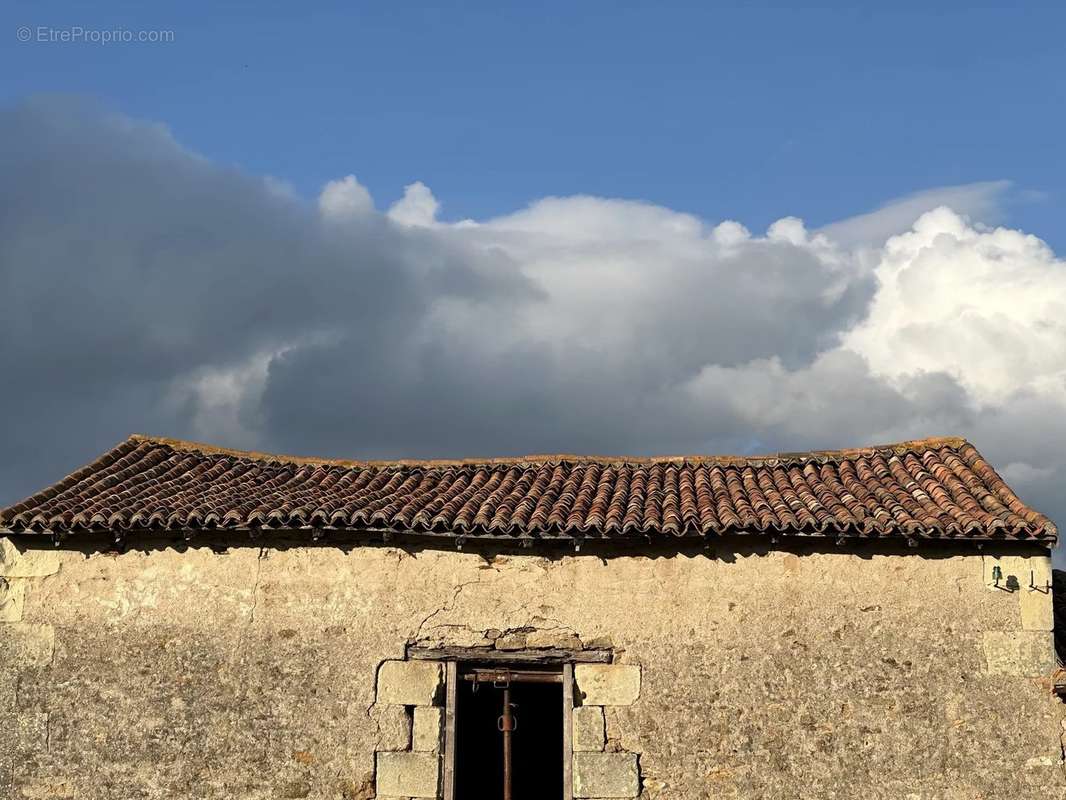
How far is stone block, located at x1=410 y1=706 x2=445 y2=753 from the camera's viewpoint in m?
10.5

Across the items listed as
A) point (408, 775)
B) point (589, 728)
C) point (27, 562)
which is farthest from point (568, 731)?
point (27, 562)

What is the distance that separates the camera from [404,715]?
1058 cm

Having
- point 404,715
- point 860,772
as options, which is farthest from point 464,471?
point 860,772

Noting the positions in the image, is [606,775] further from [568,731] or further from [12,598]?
[12,598]

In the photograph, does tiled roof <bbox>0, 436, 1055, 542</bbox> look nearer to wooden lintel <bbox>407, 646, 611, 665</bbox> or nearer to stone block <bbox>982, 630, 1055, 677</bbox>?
stone block <bbox>982, 630, 1055, 677</bbox>

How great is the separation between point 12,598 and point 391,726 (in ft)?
12.7

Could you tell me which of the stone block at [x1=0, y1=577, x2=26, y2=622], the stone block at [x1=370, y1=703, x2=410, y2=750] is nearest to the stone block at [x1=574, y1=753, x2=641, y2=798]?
the stone block at [x1=370, y1=703, x2=410, y2=750]

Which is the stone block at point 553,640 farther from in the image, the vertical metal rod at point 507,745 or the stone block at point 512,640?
the vertical metal rod at point 507,745

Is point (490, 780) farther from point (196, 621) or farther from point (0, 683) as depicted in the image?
point (0, 683)

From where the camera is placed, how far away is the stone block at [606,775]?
33.6 ft

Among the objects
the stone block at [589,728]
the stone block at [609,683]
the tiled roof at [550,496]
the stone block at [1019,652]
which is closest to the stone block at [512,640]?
the stone block at [609,683]

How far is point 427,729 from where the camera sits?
10539mm

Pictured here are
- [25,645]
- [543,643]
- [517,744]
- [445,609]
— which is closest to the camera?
[543,643]

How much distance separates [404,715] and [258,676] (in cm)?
139
